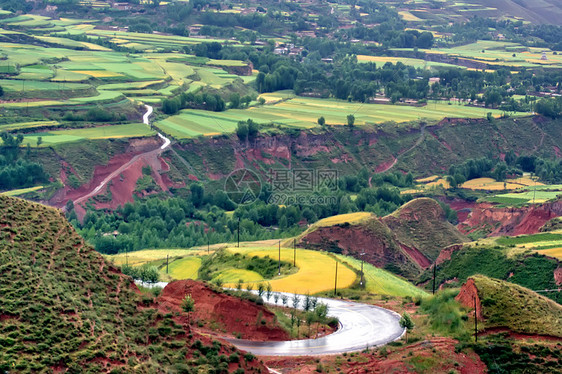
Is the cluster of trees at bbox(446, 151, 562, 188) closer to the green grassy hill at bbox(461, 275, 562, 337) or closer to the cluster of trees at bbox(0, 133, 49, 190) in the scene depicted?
the cluster of trees at bbox(0, 133, 49, 190)

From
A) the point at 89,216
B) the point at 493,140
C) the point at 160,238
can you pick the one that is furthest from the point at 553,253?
the point at 493,140

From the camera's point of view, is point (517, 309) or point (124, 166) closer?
point (517, 309)

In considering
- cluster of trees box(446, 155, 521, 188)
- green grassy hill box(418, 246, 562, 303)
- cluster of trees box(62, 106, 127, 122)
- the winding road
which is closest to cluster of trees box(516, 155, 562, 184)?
cluster of trees box(446, 155, 521, 188)

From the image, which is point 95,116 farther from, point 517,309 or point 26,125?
point 517,309


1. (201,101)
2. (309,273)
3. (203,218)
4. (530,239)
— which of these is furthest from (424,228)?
(201,101)

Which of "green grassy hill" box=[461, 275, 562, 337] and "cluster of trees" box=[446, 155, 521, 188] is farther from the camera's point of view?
"cluster of trees" box=[446, 155, 521, 188]

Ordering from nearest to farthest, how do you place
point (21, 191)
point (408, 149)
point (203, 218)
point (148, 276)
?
point (148, 276), point (21, 191), point (203, 218), point (408, 149)
